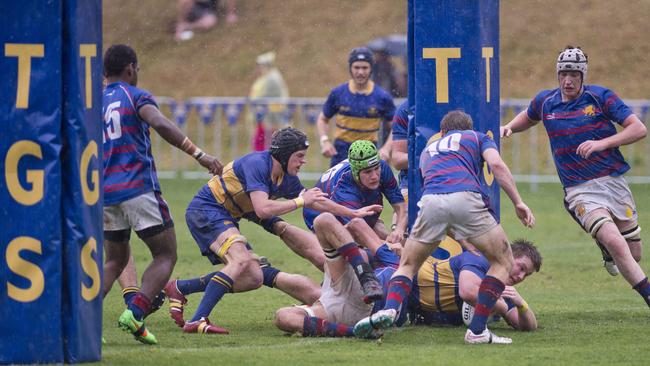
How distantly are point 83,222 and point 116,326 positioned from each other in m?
2.49

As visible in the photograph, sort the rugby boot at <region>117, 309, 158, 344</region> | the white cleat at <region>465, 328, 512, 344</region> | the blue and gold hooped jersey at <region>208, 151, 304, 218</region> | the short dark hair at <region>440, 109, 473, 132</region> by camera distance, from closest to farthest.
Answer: the rugby boot at <region>117, 309, 158, 344</region> < the white cleat at <region>465, 328, 512, 344</region> < the short dark hair at <region>440, 109, 473, 132</region> < the blue and gold hooped jersey at <region>208, 151, 304, 218</region>

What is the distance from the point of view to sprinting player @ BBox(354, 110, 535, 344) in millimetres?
8398

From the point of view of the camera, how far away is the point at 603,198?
33.7 ft

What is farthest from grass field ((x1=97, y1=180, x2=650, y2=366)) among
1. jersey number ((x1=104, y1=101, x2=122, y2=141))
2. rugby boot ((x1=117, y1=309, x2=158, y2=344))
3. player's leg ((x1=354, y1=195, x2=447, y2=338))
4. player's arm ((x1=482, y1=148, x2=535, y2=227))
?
jersey number ((x1=104, y1=101, x2=122, y2=141))

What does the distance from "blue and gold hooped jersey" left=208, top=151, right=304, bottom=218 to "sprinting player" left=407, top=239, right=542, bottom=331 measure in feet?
4.11

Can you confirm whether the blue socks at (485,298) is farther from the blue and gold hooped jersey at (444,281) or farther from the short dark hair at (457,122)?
the short dark hair at (457,122)

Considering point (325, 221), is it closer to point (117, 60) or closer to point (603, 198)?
point (117, 60)

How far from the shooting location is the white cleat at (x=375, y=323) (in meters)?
8.37

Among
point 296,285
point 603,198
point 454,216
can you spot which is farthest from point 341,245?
point 603,198

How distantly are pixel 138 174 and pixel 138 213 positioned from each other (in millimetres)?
276

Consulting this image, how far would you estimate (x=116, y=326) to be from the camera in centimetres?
957

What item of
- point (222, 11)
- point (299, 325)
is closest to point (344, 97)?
point (299, 325)

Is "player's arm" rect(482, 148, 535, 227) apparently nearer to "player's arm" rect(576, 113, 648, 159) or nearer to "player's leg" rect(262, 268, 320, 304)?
"player's arm" rect(576, 113, 648, 159)

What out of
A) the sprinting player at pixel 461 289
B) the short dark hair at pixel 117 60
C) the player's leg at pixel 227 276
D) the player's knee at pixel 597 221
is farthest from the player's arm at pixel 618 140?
the short dark hair at pixel 117 60
